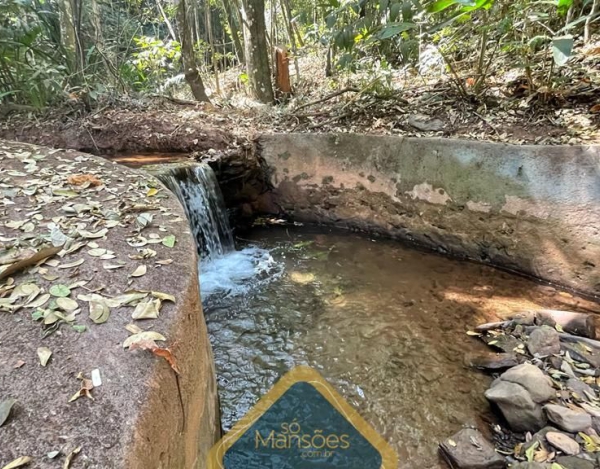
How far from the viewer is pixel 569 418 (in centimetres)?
192

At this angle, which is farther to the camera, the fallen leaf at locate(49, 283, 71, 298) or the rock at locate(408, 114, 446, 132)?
the rock at locate(408, 114, 446, 132)

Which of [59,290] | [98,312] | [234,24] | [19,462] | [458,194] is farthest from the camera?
[234,24]

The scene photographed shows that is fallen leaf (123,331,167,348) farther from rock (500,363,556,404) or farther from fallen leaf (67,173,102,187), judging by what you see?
rock (500,363,556,404)

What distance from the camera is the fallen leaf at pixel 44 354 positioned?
45.7 inches

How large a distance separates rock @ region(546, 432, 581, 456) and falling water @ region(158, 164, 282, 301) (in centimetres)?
235

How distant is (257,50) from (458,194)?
3.63m

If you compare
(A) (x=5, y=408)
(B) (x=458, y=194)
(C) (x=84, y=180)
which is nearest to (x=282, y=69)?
(B) (x=458, y=194)

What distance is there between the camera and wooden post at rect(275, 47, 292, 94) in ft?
19.8

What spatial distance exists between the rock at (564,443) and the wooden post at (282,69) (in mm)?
5514

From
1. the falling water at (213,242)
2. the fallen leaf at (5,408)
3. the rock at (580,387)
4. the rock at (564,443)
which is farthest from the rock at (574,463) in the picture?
the falling water at (213,242)

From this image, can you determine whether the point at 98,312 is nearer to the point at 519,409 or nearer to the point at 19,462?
the point at 19,462

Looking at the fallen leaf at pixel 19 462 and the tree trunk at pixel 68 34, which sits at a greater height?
the tree trunk at pixel 68 34

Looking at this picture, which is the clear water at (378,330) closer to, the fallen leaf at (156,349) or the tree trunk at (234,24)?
the fallen leaf at (156,349)

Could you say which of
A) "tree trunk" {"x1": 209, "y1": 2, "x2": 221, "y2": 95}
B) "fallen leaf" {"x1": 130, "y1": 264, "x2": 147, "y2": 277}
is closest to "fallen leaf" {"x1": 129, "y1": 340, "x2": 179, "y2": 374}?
"fallen leaf" {"x1": 130, "y1": 264, "x2": 147, "y2": 277}
